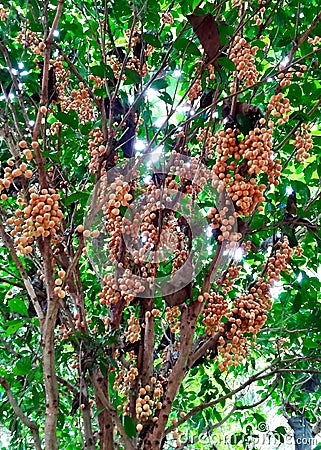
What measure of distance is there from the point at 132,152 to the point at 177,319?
2.31 feet

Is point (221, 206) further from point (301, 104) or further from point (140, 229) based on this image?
point (301, 104)

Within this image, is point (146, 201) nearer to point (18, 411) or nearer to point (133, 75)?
point (133, 75)

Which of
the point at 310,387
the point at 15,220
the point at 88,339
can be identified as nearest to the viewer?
the point at 15,220

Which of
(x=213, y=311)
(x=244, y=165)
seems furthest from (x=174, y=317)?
(x=244, y=165)

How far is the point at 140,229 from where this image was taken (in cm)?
177

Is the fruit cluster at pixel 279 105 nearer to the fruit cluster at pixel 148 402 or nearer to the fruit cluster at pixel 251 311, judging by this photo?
the fruit cluster at pixel 251 311

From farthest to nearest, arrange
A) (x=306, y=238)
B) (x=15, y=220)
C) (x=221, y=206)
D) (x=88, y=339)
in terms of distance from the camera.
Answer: (x=306, y=238)
(x=221, y=206)
(x=88, y=339)
(x=15, y=220)

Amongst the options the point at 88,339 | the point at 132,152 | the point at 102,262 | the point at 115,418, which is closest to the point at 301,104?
Result: the point at 132,152

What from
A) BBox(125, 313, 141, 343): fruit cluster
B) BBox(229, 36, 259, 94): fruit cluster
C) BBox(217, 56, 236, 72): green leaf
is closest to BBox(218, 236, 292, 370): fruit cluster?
BBox(125, 313, 141, 343): fruit cluster

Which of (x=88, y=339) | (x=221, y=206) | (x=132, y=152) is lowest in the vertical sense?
(x=88, y=339)
